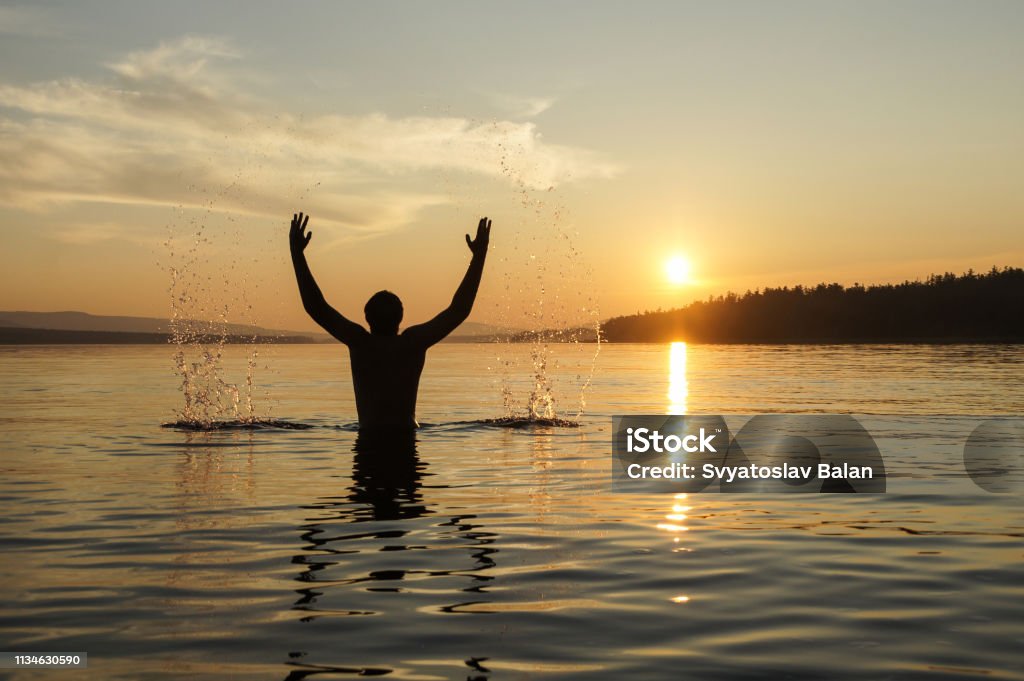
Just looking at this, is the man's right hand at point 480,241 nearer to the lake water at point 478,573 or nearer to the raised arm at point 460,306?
the raised arm at point 460,306

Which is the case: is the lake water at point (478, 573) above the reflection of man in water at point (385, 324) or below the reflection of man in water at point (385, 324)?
below

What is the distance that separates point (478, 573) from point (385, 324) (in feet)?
25.1

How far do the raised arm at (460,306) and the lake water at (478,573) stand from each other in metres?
1.93

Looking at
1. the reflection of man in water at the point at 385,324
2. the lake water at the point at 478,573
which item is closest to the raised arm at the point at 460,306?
the reflection of man in water at the point at 385,324

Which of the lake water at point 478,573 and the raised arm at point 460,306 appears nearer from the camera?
the lake water at point 478,573

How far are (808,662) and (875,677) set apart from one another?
395mm

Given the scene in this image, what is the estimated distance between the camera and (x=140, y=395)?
1395 inches

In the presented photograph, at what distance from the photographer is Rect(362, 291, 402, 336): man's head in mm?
15398

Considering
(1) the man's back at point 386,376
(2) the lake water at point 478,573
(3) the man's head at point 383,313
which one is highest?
(3) the man's head at point 383,313

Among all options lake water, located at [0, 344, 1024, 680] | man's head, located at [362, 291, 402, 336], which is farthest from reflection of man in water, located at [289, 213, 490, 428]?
lake water, located at [0, 344, 1024, 680]

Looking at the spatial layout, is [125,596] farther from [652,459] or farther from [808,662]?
[652,459]

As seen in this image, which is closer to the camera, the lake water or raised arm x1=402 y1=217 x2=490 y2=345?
the lake water

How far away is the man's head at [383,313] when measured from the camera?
1540 cm

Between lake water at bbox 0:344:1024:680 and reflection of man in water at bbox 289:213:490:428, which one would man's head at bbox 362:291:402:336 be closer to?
reflection of man in water at bbox 289:213:490:428
